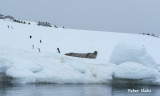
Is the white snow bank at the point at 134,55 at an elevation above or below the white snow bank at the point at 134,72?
above

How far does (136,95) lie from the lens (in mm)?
18219

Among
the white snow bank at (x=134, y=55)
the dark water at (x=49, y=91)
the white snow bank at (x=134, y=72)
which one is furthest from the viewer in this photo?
the white snow bank at (x=134, y=55)

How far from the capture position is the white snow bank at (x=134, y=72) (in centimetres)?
2294

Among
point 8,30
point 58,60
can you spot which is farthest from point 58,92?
point 8,30

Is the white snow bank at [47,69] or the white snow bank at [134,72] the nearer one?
the white snow bank at [47,69]

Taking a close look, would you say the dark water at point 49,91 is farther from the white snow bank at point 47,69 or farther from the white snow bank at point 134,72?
the white snow bank at point 134,72

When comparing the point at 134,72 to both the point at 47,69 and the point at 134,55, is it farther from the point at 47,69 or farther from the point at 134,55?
the point at 47,69

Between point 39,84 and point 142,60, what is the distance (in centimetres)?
713

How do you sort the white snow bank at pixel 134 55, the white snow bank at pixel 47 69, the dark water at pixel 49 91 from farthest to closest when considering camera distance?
1. the white snow bank at pixel 134 55
2. the white snow bank at pixel 47 69
3. the dark water at pixel 49 91

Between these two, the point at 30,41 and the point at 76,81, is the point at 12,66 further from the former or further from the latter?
the point at 30,41

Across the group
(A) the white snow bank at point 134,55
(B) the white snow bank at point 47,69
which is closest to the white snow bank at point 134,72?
(B) the white snow bank at point 47,69

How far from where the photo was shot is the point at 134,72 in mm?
22891

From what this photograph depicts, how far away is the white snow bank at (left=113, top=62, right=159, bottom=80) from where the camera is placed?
22.9m

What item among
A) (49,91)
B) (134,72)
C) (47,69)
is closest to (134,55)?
(134,72)
